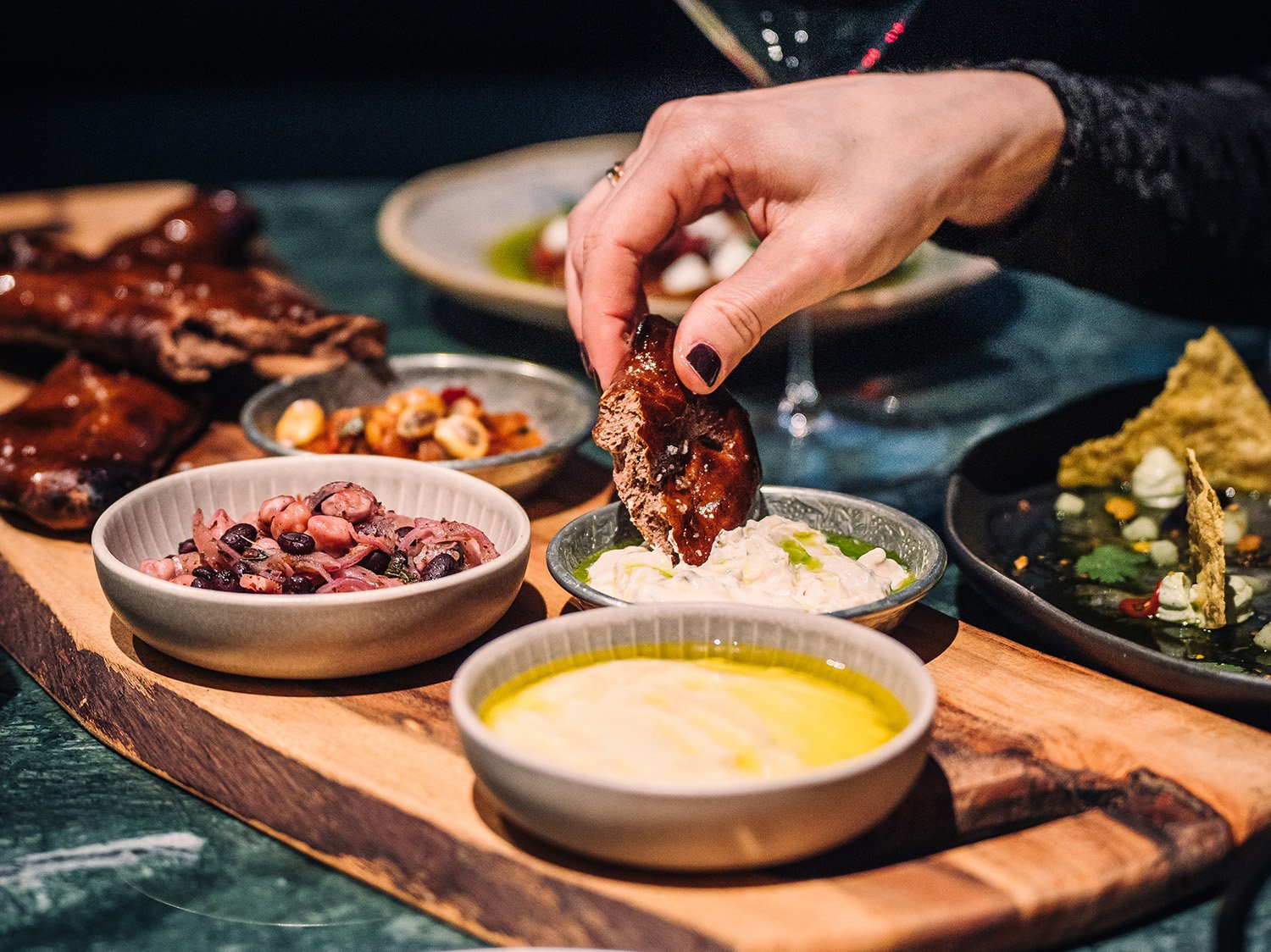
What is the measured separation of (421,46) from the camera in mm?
8242

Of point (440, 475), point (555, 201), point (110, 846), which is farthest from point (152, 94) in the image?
point (110, 846)

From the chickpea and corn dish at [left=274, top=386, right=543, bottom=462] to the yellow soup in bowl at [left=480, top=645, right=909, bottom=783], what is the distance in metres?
0.95

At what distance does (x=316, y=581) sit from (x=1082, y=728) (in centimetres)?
111

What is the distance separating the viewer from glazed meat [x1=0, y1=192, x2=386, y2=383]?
3.01 meters

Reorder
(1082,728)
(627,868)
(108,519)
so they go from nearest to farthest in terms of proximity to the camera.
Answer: (627,868) < (1082,728) < (108,519)

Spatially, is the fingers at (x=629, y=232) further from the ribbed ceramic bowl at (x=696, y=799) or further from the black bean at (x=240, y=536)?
the ribbed ceramic bowl at (x=696, y=799)

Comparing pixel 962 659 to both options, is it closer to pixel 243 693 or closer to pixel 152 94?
pixel 243 693

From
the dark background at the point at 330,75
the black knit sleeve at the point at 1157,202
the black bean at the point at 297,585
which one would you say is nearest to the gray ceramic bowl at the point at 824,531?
the black bean at the point at 297,585

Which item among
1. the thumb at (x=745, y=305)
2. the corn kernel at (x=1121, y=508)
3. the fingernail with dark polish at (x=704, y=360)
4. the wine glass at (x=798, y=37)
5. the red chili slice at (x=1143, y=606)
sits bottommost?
the corn kernel at (x=1121, y=508)

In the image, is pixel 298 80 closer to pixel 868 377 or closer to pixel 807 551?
pixel 868 377

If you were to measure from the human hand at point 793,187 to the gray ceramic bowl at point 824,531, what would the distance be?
0.29m

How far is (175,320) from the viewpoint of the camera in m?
3.01

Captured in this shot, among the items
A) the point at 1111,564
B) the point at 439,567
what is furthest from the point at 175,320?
the point at 1111,564

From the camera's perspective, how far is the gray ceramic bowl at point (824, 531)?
6.41 ft
